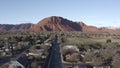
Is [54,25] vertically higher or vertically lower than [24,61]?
higher

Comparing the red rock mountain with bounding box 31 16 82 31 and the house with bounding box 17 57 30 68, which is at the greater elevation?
the red rock mountain with bounding box 31 16 82 31

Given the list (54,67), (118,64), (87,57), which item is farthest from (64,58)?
(118,64)

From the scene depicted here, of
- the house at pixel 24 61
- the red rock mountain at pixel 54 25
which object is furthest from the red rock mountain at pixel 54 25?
the house at pixel 24 61

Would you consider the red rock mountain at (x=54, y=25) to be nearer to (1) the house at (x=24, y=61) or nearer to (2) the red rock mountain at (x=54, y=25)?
(2) the red rock mountain at (x=54, y=25)

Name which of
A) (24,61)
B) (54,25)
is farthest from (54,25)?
(24,61)

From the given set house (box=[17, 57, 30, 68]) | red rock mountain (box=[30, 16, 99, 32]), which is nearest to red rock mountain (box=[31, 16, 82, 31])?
red rock mountain (box=[30, 16, 99, 32])

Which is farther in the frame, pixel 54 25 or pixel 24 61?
pixel 54 25

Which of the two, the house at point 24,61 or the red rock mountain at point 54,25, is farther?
the red rock mountain at point 54,25

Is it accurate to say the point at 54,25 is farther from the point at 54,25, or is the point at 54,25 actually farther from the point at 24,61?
the point at 24,61

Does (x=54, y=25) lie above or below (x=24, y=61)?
above

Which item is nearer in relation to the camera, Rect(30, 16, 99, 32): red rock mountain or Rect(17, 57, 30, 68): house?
Rect(17, 57, 30, 68): house

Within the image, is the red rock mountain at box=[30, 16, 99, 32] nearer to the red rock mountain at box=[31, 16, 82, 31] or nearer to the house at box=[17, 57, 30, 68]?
the red rock mountain at box=[31, 16, 82, 31]
